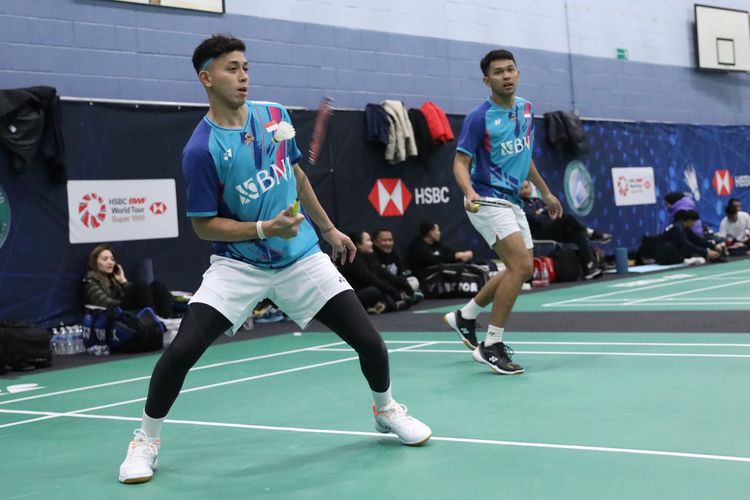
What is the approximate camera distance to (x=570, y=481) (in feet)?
12.7

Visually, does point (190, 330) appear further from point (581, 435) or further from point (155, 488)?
point (581, 435)

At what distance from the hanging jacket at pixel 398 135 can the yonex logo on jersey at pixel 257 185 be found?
33.0 feet

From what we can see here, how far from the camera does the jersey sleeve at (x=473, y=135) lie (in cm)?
703

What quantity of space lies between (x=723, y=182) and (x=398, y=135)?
993 centimetres

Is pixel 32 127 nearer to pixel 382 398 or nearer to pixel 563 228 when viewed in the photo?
pixel 382 398

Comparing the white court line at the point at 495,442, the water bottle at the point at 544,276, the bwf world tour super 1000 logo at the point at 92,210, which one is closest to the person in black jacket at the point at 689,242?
the water bottle at the point at 544,276

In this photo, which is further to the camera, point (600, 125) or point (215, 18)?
point (600, 125)

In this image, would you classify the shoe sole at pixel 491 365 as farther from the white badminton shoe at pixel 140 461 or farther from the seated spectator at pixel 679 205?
the seated spectator at pixel 679 205

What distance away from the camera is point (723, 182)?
2166 centimetres

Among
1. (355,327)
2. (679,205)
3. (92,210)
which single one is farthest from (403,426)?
(679,205)

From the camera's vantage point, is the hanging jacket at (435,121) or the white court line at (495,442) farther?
the hanging jacket at (435,121)

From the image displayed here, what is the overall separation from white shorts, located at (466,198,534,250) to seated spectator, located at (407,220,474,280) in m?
7.42

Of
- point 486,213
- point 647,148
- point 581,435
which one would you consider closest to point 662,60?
point 647,148

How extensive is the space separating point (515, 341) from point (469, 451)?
428cm
